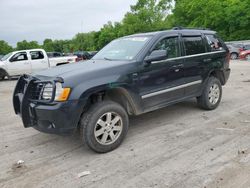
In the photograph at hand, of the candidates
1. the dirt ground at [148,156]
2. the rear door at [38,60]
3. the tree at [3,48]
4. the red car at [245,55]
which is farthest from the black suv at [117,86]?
the tree at [3,48]

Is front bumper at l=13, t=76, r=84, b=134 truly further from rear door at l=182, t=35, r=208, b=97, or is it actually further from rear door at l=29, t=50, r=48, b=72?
rear door at l=29, t=50, r=48, b=72

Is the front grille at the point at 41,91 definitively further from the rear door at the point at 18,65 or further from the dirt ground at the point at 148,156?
the rear door at the point at 18,65

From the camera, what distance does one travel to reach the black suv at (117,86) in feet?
12.2

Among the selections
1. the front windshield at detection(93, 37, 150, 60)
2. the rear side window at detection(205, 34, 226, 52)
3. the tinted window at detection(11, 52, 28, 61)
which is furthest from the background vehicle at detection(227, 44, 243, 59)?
the front windshield at detection(93, 37, 150, 60)

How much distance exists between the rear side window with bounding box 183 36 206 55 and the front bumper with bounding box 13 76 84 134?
8.93ft

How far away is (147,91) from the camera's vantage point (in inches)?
178

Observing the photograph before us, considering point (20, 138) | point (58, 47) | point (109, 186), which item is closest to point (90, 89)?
point (109, 186)

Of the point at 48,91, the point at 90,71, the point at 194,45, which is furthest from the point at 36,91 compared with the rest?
the point at 194,45

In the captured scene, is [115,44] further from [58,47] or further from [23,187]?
[58,47]

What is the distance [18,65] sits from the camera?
14.7 m

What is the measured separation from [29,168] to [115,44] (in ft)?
9.85

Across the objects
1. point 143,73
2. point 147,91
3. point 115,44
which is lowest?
point 147,91

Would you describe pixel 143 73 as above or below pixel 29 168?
above

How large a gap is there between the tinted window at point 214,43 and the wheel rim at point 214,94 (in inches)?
33.7
